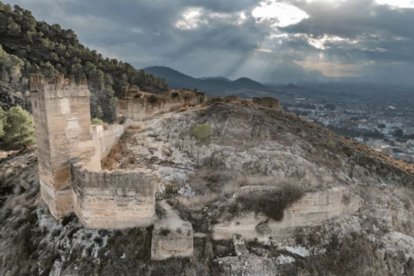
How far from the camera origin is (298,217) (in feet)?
51.2

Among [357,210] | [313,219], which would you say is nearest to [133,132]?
[313,219]

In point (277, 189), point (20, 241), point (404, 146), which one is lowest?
point (404, 146)

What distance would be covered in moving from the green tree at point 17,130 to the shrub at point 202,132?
20.4m

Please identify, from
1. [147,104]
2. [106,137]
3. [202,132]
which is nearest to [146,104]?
[147,104]

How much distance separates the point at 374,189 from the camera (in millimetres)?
20109

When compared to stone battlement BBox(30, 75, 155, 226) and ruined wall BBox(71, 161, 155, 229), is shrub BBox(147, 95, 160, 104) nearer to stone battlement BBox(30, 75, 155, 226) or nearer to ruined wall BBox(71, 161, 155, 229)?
stone battlement BBox(30, 75, 155, 226)

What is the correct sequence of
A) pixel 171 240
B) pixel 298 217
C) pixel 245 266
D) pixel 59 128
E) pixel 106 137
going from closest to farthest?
pixel 171 240 → pixel 245 266 → pixel 59 128 → pixel 298 217 → pixel 106 137

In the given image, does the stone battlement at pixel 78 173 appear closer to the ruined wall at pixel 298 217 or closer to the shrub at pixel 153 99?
the ruined wall at pixel 298 217

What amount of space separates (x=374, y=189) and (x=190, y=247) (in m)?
13.2

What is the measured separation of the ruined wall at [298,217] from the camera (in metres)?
14.6

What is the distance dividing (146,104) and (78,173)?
45.5ft

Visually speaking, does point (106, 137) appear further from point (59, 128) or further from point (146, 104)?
point (146, 104)

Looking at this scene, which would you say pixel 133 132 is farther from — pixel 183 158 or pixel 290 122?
pixel 290 122

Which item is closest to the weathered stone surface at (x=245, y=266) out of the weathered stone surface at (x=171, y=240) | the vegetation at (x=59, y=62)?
the weathered stone surface at (x=171, y=240)
